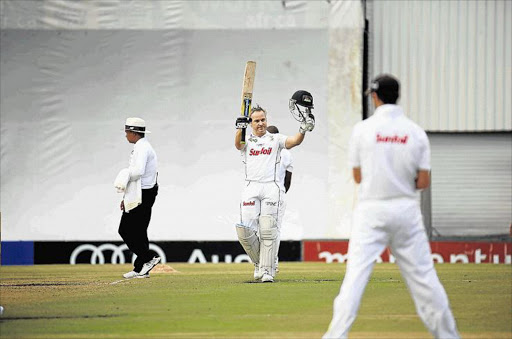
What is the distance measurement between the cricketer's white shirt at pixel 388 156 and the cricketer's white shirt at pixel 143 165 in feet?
21.2

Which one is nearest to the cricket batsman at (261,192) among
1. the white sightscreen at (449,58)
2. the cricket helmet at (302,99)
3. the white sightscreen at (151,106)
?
the cricket helmet at (302,99)

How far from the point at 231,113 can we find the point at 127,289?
10.8m

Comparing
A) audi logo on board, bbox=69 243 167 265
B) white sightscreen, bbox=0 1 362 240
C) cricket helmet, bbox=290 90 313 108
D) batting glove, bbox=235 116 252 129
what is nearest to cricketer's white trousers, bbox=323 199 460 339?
cricket helmet, bbox=290 90 313 108

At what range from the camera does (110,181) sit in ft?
72.4

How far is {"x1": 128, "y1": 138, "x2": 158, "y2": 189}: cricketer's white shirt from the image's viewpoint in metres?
13.1

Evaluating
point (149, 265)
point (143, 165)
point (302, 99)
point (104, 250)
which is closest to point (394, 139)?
point (302, 99)

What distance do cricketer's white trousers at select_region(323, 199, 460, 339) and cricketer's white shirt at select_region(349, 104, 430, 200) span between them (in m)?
0.07

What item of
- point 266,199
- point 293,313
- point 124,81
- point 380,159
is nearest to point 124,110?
point 124,81

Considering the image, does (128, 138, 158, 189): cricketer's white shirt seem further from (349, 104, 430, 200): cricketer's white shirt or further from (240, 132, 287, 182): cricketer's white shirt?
(349, 104, 430, 200): cricketer's white shirt

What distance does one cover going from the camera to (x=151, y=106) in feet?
72.0

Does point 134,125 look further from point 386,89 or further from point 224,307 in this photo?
point 386,89

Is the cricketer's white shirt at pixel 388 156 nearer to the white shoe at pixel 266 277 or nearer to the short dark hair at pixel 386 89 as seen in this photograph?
the short dark hair at pixel 386 89

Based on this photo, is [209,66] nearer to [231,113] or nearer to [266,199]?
[231,113]

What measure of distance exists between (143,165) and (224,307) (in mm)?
3874
